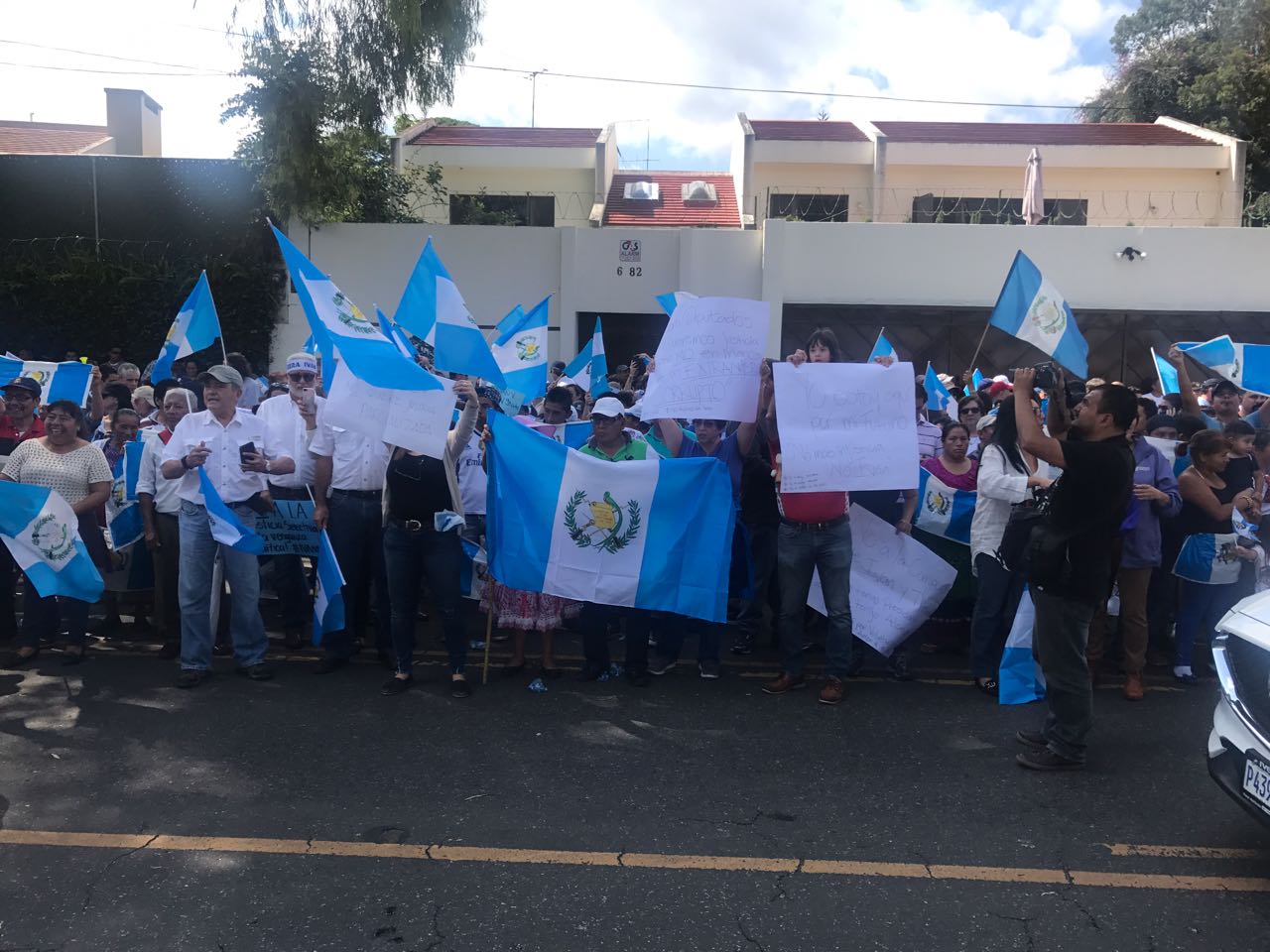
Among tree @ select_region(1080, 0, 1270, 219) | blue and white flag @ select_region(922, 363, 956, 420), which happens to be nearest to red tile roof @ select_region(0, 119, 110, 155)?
blue and white flag @ select_region(922, 363, 956, 420)

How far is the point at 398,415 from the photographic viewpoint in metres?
5.63

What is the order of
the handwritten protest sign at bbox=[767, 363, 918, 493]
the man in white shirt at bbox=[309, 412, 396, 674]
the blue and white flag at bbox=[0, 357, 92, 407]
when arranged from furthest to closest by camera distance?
the blue and white flag at bbox=[0, 357, 92, 407]
the man in white shirt at bbox=[309, 412, 396, 674]
the handwritten protest sign at bbox=[767, 363, 918, 493]

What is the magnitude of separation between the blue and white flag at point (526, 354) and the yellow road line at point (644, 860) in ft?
16.3

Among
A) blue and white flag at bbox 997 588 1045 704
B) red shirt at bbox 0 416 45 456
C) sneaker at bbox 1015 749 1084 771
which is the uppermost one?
red shirt at bbox 0 416 45 456

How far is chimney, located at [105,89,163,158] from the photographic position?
82.5 ft

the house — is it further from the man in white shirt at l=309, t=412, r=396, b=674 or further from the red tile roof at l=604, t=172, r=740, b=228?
the man in white shirt at l=309, t=412, r=396, b=674

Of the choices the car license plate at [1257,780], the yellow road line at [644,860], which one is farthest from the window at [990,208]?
the yellow road line at [644,860]

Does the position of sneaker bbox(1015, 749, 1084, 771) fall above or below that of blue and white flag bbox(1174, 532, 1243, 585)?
below

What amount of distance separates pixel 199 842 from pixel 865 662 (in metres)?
4.25

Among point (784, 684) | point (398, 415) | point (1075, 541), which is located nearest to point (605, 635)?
point (784, 684)

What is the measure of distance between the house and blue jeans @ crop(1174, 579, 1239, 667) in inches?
1003

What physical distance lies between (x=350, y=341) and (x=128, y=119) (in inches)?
951

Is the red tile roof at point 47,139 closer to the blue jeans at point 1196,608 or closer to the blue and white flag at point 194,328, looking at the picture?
the blue and white flag at point 194,328

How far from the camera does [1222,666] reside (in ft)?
13.3
